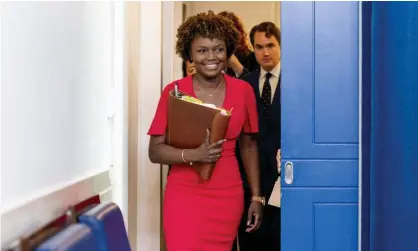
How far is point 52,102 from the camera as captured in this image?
1.43 metres

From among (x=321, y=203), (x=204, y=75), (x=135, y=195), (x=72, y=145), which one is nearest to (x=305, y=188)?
(x=321, y=203)

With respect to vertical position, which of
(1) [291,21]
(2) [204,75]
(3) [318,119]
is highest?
(1) [291,21]

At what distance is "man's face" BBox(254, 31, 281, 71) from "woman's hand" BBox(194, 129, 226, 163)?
2.70 ft

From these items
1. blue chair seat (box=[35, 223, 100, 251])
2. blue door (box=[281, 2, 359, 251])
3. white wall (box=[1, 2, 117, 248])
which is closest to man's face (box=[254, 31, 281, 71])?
blue door (box=[281, 2, 359, 251])

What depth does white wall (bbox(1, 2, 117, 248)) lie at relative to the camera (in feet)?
3.86

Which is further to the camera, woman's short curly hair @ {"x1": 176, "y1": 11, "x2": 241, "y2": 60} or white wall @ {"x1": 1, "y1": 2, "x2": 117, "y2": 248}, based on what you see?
woman's short curly hair @ {"x1": 176, "y1": 11, "x2": 241, "y2": 60}

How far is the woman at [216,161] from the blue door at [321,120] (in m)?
0.21

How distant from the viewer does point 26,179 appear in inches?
49.5

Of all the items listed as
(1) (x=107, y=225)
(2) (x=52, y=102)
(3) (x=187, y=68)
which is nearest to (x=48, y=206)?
(1) (x=107, y=225)

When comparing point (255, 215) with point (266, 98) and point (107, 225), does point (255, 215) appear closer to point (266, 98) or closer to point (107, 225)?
point (266, 98)

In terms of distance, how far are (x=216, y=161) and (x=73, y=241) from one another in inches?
37.0

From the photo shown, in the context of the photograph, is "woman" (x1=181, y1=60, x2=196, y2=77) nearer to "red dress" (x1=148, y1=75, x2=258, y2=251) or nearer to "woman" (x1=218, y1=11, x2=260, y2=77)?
"woman" (x1=218, y1=11, x2=260, y2=77)
